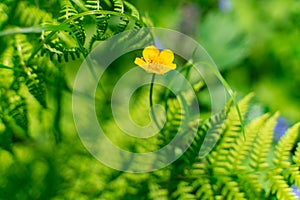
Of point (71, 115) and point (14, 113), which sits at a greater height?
point (14, 113)

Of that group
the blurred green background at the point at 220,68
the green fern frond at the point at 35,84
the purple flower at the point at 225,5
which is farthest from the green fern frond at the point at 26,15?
the purple flower at the point at 225,5

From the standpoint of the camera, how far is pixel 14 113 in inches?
50.5

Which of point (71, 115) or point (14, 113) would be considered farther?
point (71, 115)

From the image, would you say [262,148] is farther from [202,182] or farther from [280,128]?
[280,128]

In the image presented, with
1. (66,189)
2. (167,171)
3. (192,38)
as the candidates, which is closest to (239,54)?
(192,38)

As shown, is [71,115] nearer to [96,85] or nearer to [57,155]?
[96,85]

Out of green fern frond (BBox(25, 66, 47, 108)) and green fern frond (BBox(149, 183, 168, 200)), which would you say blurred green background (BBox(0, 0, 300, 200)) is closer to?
green fern frond (BBox(149, 183, 168, 200))

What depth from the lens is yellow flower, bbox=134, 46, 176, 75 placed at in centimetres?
117

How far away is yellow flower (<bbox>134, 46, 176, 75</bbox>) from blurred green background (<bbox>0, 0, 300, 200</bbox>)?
1.04ft

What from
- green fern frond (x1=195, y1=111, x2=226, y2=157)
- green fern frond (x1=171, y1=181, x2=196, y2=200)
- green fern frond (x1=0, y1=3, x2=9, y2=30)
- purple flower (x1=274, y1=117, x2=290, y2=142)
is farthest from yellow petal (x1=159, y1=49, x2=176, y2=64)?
purple flower (x1=274, y1=117, x2=290, y2=142)

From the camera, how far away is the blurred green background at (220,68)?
131cm

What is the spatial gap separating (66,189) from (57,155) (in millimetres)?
109

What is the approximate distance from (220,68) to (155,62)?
117 cm

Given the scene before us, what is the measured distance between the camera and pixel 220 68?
90.6 inches
